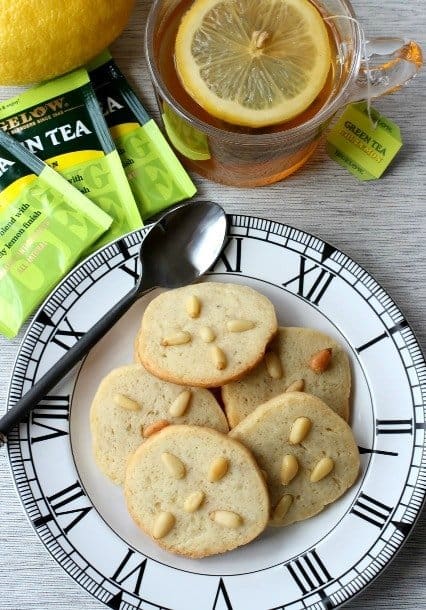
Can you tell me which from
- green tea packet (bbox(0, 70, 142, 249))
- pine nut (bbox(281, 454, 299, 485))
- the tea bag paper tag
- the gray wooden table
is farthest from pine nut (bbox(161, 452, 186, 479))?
the tea bag paper tag

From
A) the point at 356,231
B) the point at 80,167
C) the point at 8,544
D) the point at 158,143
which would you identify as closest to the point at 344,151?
the point at 356,231

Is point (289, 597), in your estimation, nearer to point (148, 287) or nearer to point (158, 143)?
point (148, 287)

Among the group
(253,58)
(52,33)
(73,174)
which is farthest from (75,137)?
(253,58)

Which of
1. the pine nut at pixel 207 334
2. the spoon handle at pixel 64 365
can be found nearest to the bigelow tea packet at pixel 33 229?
the spoon handle at pixel 64 365

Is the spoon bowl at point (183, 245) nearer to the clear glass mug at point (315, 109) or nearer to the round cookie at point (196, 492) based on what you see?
the clear glass mug at point (315, 109)

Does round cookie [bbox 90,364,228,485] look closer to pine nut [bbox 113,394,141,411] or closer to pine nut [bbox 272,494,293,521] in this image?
pine nut [bbox 113,394,141,411]
